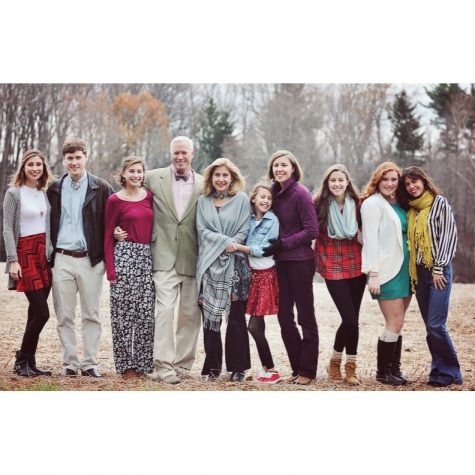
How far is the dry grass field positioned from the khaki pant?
0.20 metres

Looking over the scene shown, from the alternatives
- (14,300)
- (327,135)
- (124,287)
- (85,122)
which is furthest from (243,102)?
(124,287)

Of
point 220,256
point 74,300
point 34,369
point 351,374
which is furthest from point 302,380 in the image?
point 34,369

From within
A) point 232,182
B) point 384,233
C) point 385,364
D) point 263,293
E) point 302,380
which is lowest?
point 302,380

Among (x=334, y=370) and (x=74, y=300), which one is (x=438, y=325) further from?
(x=74, y=300)

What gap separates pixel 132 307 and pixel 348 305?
5.39 ft

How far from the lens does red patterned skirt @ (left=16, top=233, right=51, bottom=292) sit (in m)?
5.51

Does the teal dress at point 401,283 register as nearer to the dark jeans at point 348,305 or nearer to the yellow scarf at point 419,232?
the yellow scarf at point 419,232

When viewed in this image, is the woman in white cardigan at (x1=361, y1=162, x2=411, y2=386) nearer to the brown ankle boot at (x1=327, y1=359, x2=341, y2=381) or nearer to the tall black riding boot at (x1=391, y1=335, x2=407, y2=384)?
the tall black riding boot at (x1=391, y1=335, x2=407, y2=384)

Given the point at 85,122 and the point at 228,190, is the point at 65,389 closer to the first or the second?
the point at 228,190

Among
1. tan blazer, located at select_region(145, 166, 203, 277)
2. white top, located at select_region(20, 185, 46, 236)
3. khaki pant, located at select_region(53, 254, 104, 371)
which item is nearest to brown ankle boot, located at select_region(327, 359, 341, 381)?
tan blazer, located at select_region(145, 166, 203, 277)

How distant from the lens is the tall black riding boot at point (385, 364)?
5535 mm

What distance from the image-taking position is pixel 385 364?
5.59 meters

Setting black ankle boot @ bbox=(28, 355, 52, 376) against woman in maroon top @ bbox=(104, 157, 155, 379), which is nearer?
woman in maroon top @ bbox=(104, 157, 155, 379)

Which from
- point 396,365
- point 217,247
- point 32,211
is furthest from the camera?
point 396,365
